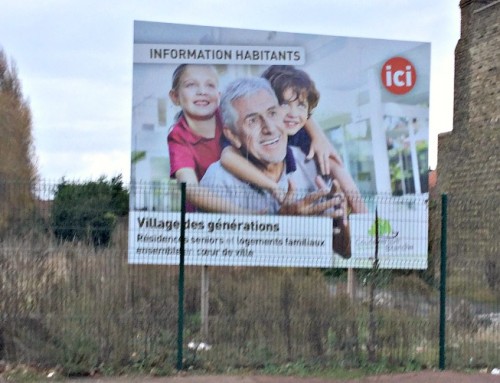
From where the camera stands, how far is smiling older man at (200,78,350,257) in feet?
32.7

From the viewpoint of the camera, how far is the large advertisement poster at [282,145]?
365 inches

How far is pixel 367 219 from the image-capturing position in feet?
31.4

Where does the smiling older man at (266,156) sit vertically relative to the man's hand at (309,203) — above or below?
above

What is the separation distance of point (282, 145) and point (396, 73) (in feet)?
6.95

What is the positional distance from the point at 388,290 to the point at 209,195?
275 centimetres

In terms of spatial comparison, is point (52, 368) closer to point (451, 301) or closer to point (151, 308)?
point (151, 308)

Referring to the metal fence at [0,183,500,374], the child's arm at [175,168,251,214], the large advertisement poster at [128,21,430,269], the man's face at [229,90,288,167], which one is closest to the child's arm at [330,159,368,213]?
the large advertisement poster at [128,21,430,269]

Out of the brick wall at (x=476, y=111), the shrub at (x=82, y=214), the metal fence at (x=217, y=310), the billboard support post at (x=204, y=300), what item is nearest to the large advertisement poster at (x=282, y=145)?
the billboard support post at (x=204, y=300)

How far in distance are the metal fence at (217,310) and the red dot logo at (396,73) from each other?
2666 millimetres

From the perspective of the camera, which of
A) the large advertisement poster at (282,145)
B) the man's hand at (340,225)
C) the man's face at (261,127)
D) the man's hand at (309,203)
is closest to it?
the large advertisement poster at (282,145)

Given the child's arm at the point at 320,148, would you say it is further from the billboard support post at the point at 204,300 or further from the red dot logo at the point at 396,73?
the billboard support post at the point at 204,300

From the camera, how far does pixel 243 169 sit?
1012 centimetres

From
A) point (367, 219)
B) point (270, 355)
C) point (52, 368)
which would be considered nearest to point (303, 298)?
point (270, 355)

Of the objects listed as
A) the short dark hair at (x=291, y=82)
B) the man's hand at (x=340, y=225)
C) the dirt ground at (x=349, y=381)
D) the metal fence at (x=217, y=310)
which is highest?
the short dark hair at (x=291, y=82)
